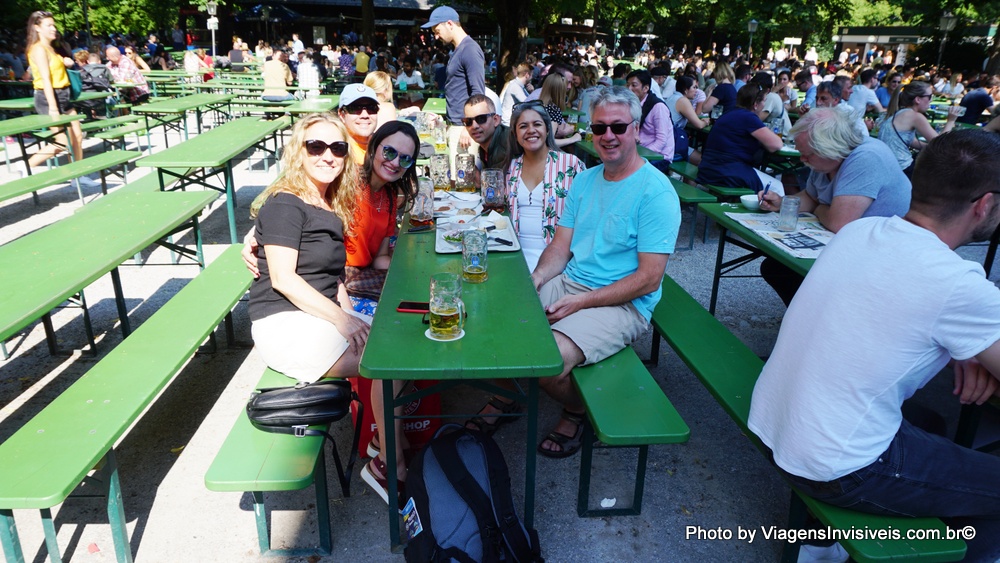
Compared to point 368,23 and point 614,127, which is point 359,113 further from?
point 368,23

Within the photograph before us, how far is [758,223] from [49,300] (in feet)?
11.4

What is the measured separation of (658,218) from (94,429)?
7.46 ft

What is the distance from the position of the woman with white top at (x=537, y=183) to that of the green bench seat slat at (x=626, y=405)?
1062 millimetres

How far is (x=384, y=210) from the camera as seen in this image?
10.9ft

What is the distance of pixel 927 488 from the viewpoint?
1850 millimetres

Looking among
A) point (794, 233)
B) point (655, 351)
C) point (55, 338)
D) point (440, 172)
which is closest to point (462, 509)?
point (655, 351)

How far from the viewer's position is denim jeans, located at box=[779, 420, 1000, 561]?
72.6 inches

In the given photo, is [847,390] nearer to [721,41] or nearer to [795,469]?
[795,469]

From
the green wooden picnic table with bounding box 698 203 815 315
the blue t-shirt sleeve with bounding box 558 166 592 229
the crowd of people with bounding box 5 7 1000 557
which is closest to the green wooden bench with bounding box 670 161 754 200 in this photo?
the crowd of people with bounding box 5 7 1000 557

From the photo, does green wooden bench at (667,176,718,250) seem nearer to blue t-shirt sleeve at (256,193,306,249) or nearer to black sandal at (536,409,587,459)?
black sandal at (536,409,587,459)

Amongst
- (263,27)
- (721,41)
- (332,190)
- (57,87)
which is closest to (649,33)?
(721,41)

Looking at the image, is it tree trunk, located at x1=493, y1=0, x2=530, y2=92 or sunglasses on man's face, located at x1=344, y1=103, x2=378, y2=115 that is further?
tree trunk, located at x1=493, y1=0, x2=530, y2=92

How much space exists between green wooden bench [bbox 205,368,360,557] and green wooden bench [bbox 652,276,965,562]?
1531 millimetres

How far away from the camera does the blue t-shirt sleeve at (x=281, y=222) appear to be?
2475 mm
